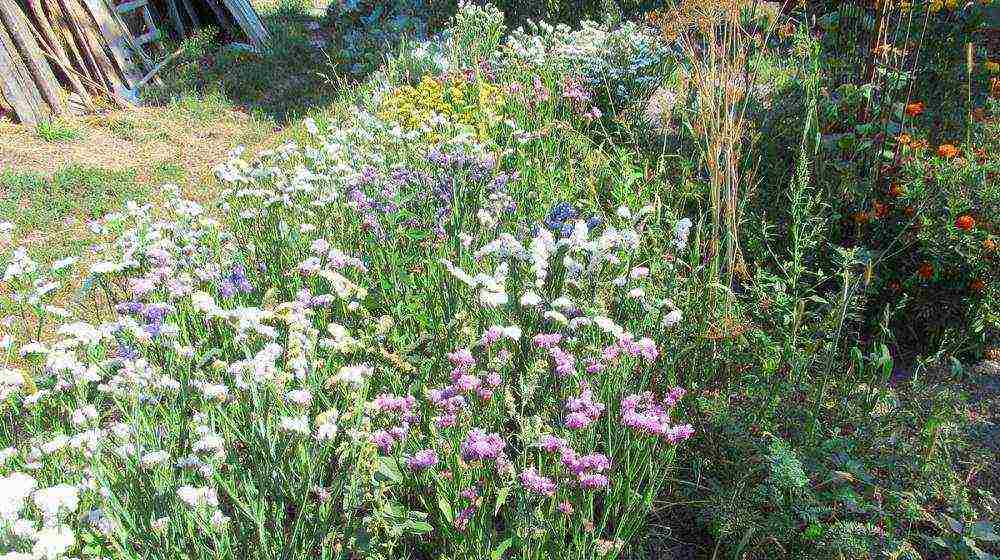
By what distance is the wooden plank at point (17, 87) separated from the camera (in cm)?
618

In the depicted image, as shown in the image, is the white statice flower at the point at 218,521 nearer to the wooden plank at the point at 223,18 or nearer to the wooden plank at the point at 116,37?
the wooden plank at the point at 116,37

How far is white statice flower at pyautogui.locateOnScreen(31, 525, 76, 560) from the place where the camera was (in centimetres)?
170

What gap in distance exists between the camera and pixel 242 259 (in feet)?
11.1

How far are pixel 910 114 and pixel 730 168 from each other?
1.21 m

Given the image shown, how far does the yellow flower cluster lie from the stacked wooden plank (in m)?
3.38

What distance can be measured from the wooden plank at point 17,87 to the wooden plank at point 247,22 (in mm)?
2560

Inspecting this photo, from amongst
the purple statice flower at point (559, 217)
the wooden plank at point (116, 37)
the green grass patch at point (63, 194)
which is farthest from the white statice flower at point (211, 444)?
the wooden plank at point (116, 37)

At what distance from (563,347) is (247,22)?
731cm

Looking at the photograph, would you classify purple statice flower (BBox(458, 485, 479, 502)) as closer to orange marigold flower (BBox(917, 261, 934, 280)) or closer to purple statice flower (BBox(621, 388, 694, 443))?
purple statice flower (BBox(621, 388, 694, 443))

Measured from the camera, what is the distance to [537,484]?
1.98 meters

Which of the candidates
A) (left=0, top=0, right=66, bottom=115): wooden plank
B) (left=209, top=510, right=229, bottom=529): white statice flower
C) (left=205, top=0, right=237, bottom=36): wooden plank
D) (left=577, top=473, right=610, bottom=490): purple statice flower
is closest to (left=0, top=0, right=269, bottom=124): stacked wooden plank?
(left=0, top=0, right=66, bottom=115): wooden plank

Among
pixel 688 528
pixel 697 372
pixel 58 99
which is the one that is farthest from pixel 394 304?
pixel 58 99

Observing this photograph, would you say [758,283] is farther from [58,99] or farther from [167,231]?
[58,99]

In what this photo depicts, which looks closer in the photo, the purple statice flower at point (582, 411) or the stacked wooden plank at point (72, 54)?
the purple statice flower at point (582, 411)
